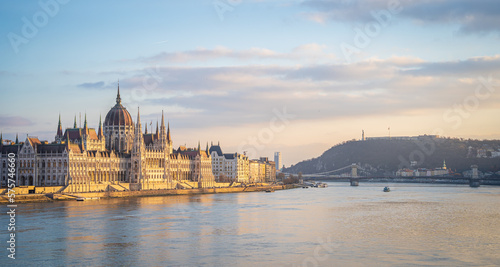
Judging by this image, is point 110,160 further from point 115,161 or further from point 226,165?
point 226,165

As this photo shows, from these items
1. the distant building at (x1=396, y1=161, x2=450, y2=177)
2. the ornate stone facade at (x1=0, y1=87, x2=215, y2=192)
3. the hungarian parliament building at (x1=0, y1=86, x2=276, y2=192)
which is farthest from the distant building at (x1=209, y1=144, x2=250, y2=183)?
the distant building at (x1=396, y1=161, x2=450, y2=177)

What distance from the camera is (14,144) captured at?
263 feet

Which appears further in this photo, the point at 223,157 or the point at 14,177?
the point at 223,157

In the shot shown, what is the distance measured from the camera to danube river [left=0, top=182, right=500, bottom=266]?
30.2m

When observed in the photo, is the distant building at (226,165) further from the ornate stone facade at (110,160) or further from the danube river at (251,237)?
the danube river at (251,237)

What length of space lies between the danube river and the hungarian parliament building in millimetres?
20700

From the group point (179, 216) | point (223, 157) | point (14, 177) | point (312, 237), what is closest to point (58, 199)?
point (14, 177)

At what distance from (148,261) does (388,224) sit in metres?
22.2

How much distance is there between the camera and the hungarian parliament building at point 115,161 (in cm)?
7631

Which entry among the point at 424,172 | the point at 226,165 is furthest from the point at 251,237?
the point at 424,172

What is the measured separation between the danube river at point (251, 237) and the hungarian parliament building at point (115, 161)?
2070 centimetres

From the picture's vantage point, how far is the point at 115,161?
9119 cm

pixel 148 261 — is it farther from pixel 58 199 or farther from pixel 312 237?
pixel 58 199

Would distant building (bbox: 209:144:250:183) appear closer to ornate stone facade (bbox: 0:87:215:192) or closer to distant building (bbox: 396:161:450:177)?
ornate stone facade (bbox: 0:87:215:192)
